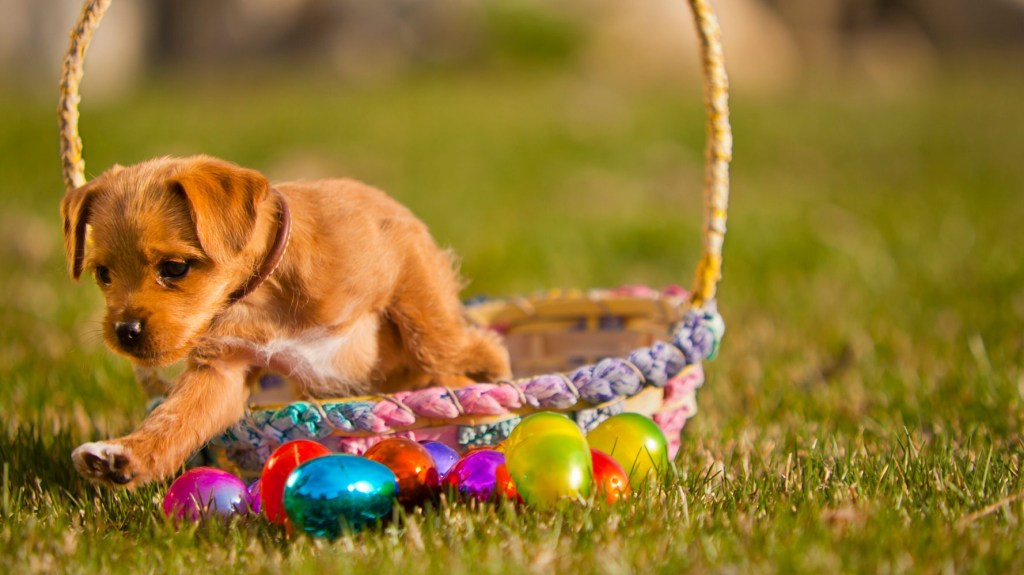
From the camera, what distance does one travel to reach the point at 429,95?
1001cm

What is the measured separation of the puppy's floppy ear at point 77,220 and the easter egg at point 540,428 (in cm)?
101

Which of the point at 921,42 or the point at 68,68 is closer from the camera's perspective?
the point at 68,68

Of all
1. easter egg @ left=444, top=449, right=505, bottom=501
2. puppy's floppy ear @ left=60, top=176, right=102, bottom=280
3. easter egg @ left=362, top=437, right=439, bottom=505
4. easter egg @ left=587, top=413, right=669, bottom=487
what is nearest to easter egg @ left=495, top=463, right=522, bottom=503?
easter egg @ left=444, top=449, right=505, bottom=501

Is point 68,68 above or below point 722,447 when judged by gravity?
above

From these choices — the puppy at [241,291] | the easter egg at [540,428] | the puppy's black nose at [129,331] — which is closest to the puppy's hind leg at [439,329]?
the puppy at [241,291]

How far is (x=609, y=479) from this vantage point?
2123 millimetres

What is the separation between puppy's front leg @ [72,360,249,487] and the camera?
6.95 feet

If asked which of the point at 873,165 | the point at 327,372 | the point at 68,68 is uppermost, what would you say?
the point at 68,68

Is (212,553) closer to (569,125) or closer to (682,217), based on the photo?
(682,217)

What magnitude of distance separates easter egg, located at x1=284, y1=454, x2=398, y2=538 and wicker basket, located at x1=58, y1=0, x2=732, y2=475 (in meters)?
0.26

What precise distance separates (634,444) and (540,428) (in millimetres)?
257

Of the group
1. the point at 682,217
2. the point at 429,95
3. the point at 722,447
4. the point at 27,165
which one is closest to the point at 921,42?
the point at 429,95

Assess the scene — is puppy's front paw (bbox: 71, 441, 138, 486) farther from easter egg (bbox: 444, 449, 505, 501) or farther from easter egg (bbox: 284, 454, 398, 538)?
easter egg (bbox: 444, 449, 505, 501)

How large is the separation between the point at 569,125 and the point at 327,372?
242 inches
